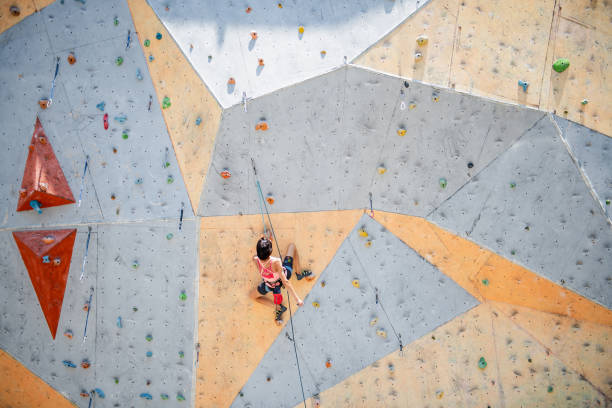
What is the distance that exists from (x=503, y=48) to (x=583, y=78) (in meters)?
0.78

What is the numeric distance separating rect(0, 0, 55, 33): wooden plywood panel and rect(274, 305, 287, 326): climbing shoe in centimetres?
362

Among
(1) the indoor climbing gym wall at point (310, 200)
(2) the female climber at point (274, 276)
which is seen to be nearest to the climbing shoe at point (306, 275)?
(2) the female climber at point (274, 276)

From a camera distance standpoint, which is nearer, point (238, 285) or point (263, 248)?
point (263, 248)

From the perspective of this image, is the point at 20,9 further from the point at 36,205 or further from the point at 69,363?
the point at 69,363

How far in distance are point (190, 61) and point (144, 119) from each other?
70cm

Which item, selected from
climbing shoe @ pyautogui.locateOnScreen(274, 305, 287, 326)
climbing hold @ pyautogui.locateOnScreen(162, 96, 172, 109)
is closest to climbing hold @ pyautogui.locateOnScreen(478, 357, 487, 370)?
climbing shoe @ pyautogui.locateOnScreen(274, 305, 287, 326)

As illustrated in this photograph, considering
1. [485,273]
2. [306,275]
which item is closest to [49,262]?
[306,275]

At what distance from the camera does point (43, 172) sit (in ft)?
15.7

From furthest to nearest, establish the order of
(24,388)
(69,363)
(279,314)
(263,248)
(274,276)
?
(24,388), (69,363), (279,314), (274,276), (263,248)

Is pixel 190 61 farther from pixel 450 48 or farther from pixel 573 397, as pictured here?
pixel 573 397

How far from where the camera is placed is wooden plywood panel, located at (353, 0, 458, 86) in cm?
441

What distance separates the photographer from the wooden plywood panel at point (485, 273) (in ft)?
15.5

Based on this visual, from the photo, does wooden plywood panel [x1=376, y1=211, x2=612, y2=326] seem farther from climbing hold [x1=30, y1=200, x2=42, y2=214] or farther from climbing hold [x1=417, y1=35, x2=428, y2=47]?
climbing hold [x1=30, y1=200, x2=42, y2=214]

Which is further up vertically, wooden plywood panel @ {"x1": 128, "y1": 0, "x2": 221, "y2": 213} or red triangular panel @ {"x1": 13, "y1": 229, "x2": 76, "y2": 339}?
wooden plywood panel @ {"x1": 128, "y1": 0, "x2": 221, "y2": 213}
